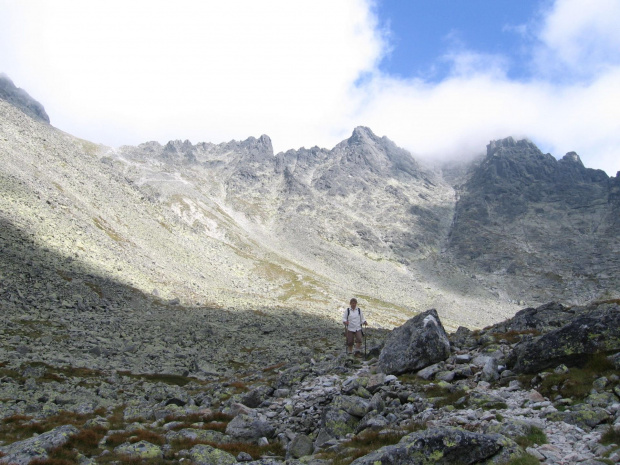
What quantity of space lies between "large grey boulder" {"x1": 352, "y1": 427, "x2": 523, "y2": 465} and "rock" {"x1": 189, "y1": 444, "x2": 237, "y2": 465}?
16.1 feet

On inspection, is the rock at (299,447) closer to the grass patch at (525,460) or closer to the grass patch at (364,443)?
the grass patch at (364,443)

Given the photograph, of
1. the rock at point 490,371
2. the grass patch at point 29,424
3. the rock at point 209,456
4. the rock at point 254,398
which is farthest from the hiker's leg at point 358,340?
the grass patch at point 29,424

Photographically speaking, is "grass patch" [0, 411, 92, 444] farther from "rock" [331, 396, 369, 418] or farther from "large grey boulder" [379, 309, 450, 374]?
"large grey boulder" [379, 309, 450, 374]

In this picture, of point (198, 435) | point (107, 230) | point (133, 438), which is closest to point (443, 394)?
point (198, 435)

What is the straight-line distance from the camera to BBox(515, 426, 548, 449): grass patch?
9.48 metres

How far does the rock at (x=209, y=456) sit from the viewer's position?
11.7 m

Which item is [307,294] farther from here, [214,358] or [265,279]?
[214,358]

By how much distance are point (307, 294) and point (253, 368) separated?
260 feet

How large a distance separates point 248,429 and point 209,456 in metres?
2.59

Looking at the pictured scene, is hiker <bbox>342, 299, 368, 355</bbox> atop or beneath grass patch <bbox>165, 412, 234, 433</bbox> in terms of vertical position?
atop

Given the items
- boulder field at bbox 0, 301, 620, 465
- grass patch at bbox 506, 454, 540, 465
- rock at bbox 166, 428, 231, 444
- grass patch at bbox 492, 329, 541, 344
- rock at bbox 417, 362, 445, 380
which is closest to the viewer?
grass patch at bbox 506, 454, 540, 465

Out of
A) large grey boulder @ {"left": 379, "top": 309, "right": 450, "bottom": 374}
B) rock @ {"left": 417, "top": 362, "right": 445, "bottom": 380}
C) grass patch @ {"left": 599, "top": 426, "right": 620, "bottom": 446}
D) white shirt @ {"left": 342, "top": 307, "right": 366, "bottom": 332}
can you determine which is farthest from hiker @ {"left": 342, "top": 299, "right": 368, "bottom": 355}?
grass patch @ {"left": 599, "top": 426, "right": 620, "bottom": 446}

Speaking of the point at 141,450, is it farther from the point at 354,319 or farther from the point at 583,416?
the point at 354,319

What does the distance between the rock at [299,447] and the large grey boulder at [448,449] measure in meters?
3.66
